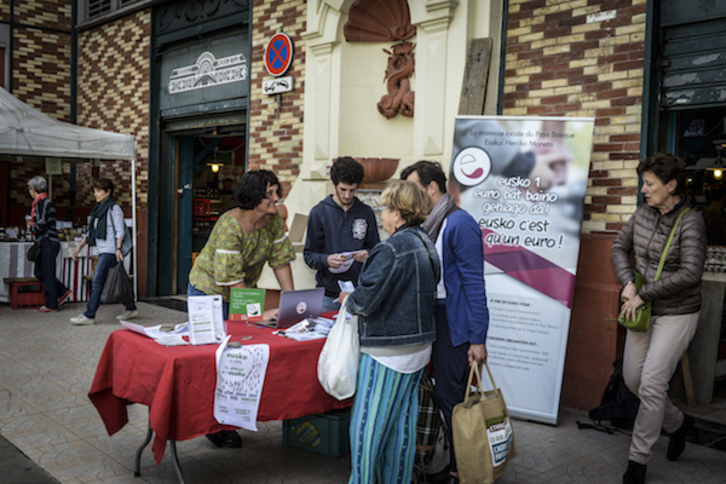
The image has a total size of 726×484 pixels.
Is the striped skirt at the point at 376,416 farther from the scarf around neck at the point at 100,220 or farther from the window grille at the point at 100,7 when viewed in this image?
the window grille at the point at 100,7

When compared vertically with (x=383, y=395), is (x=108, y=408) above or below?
below

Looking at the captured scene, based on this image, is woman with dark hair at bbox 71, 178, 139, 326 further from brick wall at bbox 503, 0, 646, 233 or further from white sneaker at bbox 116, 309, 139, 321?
brick wall at bbox 503, 0, 646, 233

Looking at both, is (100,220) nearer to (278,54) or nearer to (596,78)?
(278,54)

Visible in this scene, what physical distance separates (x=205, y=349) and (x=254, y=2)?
6484 millimetres

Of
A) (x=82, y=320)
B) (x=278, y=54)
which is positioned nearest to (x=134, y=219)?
(x=82, y=320)

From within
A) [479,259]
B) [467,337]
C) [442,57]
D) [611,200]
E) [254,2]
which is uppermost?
[254,2]

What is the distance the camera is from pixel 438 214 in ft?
11.9

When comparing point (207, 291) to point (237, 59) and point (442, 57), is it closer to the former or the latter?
point (442, 57)

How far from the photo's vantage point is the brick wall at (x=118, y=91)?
10.6 metres

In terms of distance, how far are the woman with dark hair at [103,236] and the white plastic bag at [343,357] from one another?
19.2 ft

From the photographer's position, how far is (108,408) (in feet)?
12.1

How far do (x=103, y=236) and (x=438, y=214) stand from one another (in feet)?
19.2

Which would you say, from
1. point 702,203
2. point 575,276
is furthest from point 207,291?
point 702,203

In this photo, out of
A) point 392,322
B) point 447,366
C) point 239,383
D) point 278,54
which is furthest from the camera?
point 278,54
